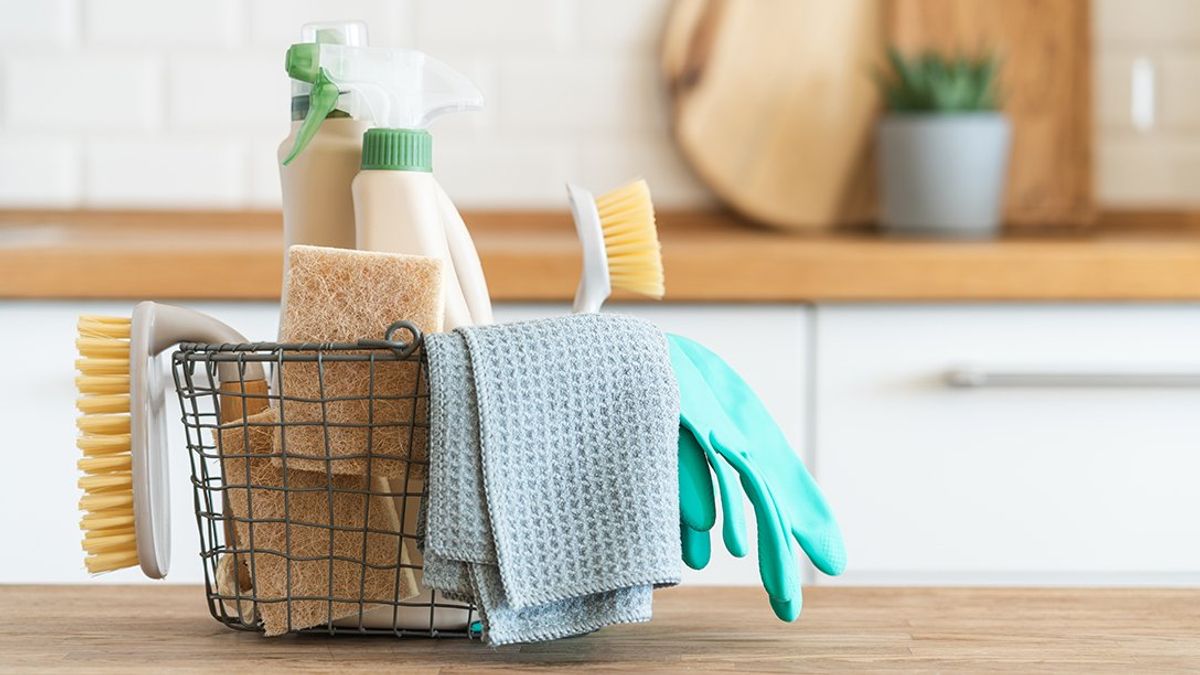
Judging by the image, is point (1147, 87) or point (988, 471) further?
point (1147, 87)

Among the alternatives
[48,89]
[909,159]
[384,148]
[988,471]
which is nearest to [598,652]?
[384,148]

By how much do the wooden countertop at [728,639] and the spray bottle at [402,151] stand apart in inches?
5.9

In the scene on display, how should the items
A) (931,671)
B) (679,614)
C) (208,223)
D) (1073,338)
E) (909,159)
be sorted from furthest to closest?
1. (208,223)
2. (909,159)
3. (1073,338)
4. (679,614)
5. (931,671)

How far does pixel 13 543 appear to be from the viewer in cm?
144

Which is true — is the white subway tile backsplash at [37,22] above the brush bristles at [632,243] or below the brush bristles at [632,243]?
above

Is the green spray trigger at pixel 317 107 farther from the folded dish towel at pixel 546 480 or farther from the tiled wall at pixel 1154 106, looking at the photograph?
the tiled wall at pixel 1154 106

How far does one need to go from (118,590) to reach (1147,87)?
63.0 inches

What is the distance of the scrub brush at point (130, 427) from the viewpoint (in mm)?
601

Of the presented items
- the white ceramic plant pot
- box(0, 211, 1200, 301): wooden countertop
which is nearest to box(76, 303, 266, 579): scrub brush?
box(0, 211, 1200, 301): wooden countertop

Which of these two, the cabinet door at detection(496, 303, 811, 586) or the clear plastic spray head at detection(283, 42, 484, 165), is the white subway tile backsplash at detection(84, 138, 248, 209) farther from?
the clear plastic spray head at detection(283, 42, 484, 165)

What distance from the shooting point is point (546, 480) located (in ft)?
1.87

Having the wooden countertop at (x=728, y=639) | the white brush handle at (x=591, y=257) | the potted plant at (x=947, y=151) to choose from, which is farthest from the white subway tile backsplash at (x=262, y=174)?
the white brush handle at (x=591, y=257)

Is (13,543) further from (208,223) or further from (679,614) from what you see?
(679,614)

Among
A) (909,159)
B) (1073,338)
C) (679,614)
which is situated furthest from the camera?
(909,159)
